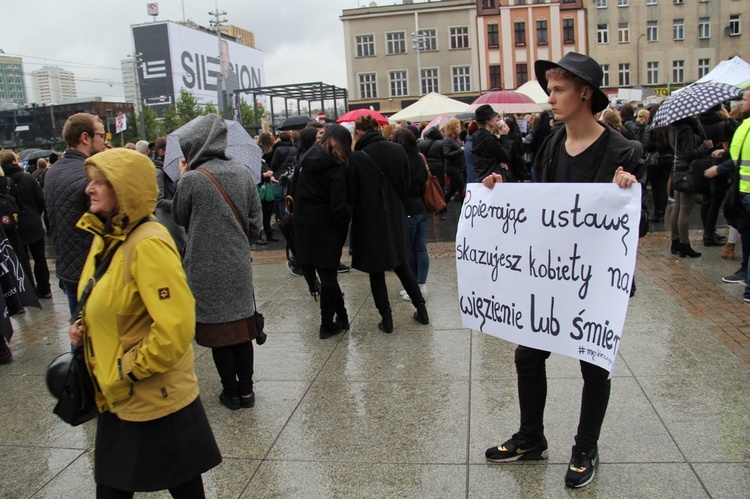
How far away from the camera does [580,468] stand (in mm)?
3119

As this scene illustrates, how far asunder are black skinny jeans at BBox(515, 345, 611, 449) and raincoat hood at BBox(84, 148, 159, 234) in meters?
1.92

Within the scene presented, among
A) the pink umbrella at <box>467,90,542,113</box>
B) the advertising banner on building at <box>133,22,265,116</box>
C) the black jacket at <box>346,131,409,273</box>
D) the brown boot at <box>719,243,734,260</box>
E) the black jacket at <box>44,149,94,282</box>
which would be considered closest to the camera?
the black jacket at <box>44,149,94,282</box>

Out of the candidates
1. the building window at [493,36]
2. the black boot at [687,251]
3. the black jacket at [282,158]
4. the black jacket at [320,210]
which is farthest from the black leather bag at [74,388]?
the building window at [493,36]

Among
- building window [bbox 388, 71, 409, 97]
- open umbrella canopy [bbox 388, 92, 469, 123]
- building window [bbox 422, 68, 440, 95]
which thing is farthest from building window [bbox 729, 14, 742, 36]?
open umbrella canopy [bbox 388, 92, 469, 123]

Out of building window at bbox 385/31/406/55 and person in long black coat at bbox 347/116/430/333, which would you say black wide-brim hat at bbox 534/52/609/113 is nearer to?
person in long black coat at bbox 347/116/430/333

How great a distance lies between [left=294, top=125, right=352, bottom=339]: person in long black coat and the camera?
17.6 ft

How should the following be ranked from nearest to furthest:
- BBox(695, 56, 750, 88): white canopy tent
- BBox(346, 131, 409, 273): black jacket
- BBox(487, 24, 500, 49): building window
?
BBox(346, 131, 409, 273): black jacket < BBox(695, 56, 750, 88): white canopy tent < BBox(487, 24, 500, 49): building window

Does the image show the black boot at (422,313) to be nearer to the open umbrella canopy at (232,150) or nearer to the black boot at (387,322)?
the black boot at (387,322)

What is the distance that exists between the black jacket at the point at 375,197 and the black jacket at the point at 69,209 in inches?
80.9

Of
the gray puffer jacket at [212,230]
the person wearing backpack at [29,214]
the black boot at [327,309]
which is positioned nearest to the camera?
the gray puffer jacket at [212,230]

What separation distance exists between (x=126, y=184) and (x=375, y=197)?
10.9 feet

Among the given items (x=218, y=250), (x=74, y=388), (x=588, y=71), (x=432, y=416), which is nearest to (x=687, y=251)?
(x=432, y=416)

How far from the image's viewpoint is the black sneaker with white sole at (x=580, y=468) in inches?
122

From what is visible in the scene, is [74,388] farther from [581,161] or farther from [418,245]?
[418,245]
